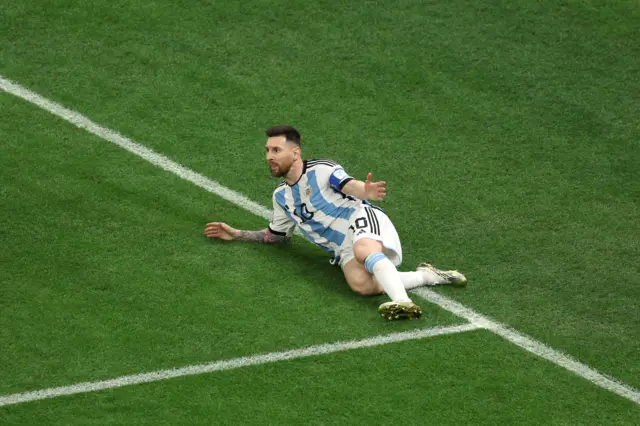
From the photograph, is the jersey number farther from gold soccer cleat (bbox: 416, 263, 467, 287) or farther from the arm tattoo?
gold soccer cleat (bbox: 416, 263, 467, 287)

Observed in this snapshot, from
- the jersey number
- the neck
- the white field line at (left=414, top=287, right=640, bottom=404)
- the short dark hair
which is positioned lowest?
the white field line at (left=414, top=287, right=640, bottom=404)

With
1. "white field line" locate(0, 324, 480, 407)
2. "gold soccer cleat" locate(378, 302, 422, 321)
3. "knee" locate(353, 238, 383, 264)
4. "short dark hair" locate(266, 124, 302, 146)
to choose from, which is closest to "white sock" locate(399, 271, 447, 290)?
"knee" locate(353, 238, 383, 264)

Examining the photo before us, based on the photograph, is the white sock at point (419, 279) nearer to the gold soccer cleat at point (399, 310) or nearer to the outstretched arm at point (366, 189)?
the gold soccer cleat at point (399, 310)

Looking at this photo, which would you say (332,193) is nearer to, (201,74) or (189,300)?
(189,300)

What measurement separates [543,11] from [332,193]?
5048mm

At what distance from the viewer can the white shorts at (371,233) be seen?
31.1 ft

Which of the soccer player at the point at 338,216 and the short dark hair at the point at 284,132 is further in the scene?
the short dark hair at the point at 284,132

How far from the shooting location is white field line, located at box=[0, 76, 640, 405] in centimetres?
856

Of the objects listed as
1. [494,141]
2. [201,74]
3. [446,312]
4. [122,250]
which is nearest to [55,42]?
[201,74]

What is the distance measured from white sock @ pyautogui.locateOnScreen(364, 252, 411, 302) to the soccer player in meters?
0.02

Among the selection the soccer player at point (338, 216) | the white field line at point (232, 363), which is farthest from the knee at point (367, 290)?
the white field line at point (232, 363)

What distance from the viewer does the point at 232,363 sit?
8.56 meters

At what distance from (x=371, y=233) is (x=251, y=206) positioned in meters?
1.64

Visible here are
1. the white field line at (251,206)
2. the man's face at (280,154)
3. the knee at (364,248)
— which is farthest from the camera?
the man's face at (280,154)
